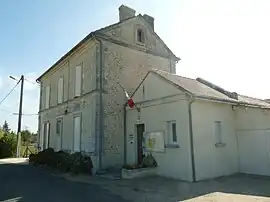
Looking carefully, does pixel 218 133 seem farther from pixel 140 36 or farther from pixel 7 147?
pixel 7 147

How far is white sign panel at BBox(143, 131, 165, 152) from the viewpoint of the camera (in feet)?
36.4

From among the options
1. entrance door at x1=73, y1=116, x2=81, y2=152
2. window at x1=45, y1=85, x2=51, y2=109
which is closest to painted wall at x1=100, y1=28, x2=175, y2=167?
entrance door at x1=73, y1=116, x2=81, y2=152

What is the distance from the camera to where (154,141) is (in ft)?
37.6

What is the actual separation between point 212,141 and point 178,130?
62.3 inches

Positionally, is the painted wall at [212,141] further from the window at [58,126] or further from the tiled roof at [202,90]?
the window at [58,126]

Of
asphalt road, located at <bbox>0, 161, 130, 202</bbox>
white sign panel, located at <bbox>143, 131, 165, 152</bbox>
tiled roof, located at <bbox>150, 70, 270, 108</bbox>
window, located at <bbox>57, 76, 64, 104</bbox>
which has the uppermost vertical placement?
window, located at <bbox>57, 76, 64, 104</bbox>

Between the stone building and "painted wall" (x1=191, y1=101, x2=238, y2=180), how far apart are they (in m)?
4.46

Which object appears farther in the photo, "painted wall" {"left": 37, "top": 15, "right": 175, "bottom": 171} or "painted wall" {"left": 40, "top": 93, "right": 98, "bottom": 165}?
"painted wall" {"left": 40, "top": 93, "right": 98, "bottom": 165}

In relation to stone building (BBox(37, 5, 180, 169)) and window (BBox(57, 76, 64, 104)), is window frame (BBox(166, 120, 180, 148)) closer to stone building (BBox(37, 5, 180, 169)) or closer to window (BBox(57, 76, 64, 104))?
stone building (BBox(37, 5, 180, 169))

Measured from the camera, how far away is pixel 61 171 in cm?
1353

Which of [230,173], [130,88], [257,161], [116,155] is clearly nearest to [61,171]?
[116,155]

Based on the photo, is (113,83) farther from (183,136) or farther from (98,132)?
(183,136)

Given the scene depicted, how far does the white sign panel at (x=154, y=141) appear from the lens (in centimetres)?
1109

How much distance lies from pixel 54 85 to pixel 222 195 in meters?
14.9
